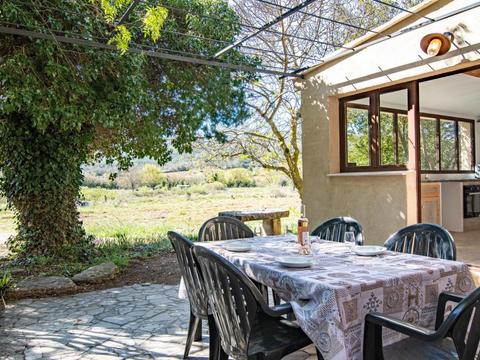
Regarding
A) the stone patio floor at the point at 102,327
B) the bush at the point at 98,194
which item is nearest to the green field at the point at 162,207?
the bush at the point at 98,194

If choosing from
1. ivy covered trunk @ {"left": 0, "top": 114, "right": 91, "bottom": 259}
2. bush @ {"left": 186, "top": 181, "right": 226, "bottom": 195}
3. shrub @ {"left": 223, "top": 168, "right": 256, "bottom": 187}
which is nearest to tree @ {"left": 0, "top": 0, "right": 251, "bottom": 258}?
ivy covered trunk @ {"left": 0, "top": 114, "right": 91, "bottom": 259}

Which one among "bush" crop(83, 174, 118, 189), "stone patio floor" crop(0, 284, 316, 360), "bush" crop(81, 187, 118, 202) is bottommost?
"stone patio floor" crop(0, 284, 316, 360)

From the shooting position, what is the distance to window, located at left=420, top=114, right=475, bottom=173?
26.2 feet

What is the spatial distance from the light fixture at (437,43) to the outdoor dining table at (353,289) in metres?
2.79

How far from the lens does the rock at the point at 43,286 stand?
4.68 m

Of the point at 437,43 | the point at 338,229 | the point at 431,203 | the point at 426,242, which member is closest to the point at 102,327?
the point at 338,229

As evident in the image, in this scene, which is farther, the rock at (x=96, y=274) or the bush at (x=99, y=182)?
the bush at (x=99, y=182)

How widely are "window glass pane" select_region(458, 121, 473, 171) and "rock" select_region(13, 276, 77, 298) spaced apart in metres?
7.79

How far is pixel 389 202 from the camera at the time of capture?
5.17 m

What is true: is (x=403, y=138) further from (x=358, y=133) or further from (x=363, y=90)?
(x=363, y=90)

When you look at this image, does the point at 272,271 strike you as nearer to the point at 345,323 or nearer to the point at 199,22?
the point at 345,323

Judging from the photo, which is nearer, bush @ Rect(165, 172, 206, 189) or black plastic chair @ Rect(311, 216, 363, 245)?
black plastic chair @ Rect(311, 216, 363, 245)

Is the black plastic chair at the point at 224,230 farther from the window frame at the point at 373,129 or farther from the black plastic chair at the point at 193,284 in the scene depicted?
Result: the window frame at the point at 373,129

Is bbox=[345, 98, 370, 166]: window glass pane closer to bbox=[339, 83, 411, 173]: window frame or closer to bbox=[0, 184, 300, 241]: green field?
bbox=[339, 83, 411, 173]: window frame
